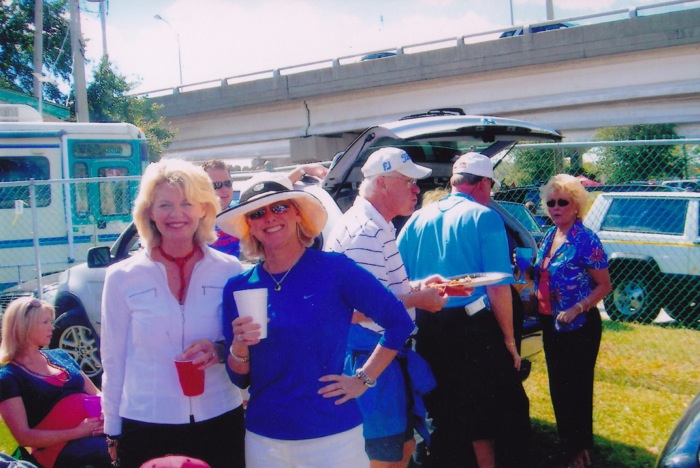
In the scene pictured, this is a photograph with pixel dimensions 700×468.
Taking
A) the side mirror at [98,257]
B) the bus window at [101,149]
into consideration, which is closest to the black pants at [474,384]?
the side mirror at [98,257]

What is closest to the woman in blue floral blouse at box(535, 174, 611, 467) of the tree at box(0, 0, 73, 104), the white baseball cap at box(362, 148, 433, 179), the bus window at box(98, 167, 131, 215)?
the white baseball cap at box(362, 148, 433, 179)

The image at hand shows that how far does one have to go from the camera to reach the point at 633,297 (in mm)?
9375

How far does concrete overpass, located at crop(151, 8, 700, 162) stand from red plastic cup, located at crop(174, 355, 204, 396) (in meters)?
21.4

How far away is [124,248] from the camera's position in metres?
5.74

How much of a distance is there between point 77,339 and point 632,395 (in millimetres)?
5496

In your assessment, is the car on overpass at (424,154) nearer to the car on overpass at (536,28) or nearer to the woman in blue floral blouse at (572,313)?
the woman in blue floral blouse at (572,313)

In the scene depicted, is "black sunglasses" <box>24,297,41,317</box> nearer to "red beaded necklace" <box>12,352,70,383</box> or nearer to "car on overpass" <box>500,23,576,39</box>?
"red beaded necklace" <box>12,352,70,383</box>

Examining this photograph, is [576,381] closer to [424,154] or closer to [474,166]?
[474,166]

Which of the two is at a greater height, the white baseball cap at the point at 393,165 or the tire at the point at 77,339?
the white baseball cap at the point at 393,165

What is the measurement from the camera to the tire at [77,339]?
23.1 ft

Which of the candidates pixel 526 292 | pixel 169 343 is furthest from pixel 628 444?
pixel 169 343

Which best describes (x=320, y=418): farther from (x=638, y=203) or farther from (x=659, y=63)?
(x=659, y=63)

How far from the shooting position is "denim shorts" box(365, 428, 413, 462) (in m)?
3.24

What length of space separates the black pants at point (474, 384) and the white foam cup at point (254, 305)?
65.0 inches
